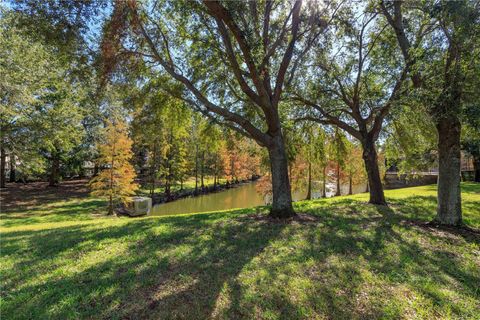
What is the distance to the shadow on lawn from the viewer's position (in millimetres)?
2873

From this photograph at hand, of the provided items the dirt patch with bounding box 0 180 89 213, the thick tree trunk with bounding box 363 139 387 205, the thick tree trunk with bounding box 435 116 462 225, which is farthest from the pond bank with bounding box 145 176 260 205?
the thick tree trunk with bounding box 435 116 462 225

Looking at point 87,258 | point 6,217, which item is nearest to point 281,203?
point 87,258

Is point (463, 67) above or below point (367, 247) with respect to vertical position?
above

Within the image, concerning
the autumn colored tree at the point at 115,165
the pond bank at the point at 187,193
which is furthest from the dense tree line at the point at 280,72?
the pond bank at the point at 187,193

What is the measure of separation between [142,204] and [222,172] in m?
16.3

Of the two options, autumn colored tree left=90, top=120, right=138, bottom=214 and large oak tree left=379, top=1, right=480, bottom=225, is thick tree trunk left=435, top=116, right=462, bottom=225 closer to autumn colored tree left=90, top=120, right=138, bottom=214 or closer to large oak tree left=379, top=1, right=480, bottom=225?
large oak tree left=379, top=1, right=480, bottom=225

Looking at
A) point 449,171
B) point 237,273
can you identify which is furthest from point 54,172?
point 449,171

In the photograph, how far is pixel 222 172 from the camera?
3200 cm

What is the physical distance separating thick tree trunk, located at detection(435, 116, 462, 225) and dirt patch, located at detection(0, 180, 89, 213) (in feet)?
68.3

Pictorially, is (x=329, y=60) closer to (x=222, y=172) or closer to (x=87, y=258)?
(x=87, y=258)

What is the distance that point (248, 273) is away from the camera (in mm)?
3656

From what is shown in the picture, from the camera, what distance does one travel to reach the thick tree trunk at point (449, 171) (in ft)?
18.6

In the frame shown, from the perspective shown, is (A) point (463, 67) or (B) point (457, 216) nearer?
(A) point (463, 67)

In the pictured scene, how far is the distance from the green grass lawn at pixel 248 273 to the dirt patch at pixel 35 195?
43.5 ft
